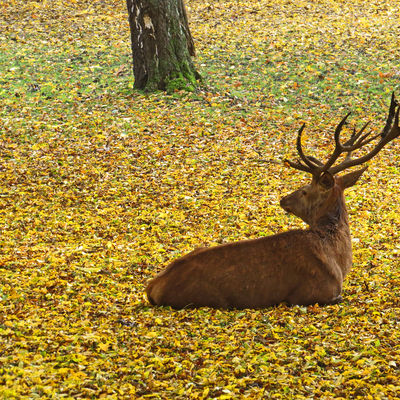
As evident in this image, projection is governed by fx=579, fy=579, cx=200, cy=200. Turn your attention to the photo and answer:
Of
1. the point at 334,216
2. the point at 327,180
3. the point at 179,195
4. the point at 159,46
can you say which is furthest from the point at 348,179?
the point at 159,46

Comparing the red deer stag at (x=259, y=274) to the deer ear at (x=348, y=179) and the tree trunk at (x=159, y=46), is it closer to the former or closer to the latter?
the deer ear at (x=348, y=179)

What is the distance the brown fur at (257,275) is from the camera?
585cm

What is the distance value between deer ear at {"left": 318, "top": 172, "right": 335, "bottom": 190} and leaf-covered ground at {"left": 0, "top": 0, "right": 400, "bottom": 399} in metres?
1.15

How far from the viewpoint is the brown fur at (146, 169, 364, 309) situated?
230 inches

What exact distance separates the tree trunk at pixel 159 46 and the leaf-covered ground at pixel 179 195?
37 centimetres

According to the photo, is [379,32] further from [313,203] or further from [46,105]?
[313,203]

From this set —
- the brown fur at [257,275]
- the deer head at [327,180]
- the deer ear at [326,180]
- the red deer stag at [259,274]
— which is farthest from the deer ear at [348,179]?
the brown fur at [257,275]

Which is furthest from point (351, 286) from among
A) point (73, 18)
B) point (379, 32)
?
point (73, 18)

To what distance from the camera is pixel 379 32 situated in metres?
16.2

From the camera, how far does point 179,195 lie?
937 centimetres

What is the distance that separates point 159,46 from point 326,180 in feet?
23.0

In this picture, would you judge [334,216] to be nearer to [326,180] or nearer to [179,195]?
[326,180]

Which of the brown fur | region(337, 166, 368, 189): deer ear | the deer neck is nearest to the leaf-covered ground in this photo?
the brown fur

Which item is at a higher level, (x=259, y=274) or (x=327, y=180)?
(x=327, y=180)
